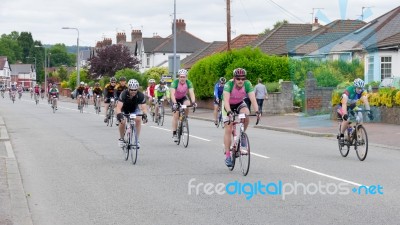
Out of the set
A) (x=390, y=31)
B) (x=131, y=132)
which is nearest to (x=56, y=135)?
(x=131, y=132)

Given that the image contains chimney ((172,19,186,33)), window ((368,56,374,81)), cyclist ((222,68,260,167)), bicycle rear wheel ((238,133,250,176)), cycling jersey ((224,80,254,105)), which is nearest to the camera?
bicycle rear wheel ((238,133,250,176))

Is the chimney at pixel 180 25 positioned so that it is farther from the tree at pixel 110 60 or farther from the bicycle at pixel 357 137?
the bicycle at pixel 357 137

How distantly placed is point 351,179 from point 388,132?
38.0ft

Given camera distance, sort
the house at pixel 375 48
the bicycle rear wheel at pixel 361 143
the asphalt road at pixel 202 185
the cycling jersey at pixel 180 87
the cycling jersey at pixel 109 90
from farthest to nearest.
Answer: the house at pixel 375 48
the cycling jersey at pixel 109 90
the cycling jersey at pixel 180 87
the bicycle rear wheel at pixel 361 143
the asphalt road at pixel 202 185

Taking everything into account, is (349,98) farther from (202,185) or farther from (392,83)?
(392,83)

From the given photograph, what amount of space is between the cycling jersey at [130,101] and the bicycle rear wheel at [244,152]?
291 cm

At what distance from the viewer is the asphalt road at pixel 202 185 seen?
9.23 meters

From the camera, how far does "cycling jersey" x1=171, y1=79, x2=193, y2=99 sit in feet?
61.8

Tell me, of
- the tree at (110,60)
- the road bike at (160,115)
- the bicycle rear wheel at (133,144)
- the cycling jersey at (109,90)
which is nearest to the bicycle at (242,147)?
the bicycle rear wheel at (133,144)

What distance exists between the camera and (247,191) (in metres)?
11.1

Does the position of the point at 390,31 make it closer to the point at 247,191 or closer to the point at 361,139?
the point at 361,139

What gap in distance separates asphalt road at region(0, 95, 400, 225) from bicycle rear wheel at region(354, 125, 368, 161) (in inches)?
5.7

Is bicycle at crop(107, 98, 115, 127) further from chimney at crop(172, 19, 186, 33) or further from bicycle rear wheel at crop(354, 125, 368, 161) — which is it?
chimney at crop(172, 19, 186, 33)

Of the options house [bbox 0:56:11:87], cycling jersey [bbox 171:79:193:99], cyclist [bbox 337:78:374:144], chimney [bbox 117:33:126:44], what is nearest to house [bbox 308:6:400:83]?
cycling jersey [bbox 171:79:193:99]
